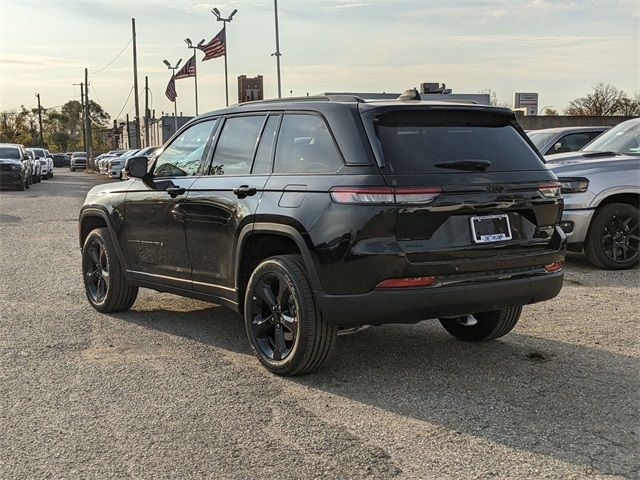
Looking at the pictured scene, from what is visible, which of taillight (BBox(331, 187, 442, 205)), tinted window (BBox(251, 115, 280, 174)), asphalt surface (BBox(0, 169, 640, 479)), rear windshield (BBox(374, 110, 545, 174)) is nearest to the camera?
asphalt surface (BBox(0, 169, 640, 479))

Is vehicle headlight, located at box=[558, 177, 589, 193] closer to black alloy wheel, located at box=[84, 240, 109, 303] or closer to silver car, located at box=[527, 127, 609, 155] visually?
silver car, located at box=[527, 127, 609, 155]

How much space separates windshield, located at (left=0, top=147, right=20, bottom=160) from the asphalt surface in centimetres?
2508

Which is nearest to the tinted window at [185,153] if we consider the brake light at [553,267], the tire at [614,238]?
the brake light at [553,267]

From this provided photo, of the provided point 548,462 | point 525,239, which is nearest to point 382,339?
point 525,239

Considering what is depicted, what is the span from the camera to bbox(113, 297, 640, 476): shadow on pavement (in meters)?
3.64

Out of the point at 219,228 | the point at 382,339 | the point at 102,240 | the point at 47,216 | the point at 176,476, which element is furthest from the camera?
the point at 47,216

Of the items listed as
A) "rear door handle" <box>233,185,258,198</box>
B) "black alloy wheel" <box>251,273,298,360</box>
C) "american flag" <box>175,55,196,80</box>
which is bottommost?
"black alloy wheel" <box>251,273,298,360</box>

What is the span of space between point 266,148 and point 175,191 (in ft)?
3.27

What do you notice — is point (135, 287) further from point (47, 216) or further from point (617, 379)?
point (47, 216)

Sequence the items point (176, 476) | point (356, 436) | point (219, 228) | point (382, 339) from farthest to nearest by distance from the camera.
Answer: point (382, 339), point (219, 228), point (356, 436), point (176, 476)

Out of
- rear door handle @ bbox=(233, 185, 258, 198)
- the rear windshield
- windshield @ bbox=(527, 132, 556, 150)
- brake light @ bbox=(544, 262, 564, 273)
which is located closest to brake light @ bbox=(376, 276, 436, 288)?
the rear windshield

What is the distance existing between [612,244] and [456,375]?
4.68 meters

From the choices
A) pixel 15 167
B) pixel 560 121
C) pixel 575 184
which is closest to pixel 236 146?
pixel 575 184

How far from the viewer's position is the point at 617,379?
4.57 metres
